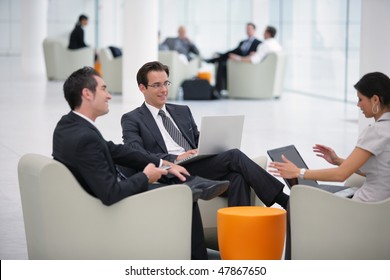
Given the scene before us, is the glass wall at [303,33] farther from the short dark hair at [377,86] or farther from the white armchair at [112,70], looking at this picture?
the short dark hair at [377,86]

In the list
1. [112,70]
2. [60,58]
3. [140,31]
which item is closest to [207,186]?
[140,31]

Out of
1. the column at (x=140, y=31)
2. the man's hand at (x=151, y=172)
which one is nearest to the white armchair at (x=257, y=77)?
the column at (x=140, y=31)

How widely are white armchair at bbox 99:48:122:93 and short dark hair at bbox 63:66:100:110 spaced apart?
49.7 feet

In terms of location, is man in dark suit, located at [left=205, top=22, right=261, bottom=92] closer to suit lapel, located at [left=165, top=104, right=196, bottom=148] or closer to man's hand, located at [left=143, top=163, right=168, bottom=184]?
suit lapel, located at [left=165, top=104, right=196, bottom=148]

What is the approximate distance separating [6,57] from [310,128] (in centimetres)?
2762

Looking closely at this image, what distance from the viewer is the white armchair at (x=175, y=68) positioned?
61.2ft

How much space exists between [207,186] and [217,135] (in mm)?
736

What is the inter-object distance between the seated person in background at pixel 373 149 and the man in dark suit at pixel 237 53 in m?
14.4

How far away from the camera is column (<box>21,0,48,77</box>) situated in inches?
1127

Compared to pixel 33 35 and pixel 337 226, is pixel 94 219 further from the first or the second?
pixel 33 35

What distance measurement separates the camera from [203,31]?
3125 cm

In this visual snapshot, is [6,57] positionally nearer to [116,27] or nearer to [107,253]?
[116,27]

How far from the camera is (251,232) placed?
5.31 metres

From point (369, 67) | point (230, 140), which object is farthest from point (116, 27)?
point (230, 140)
